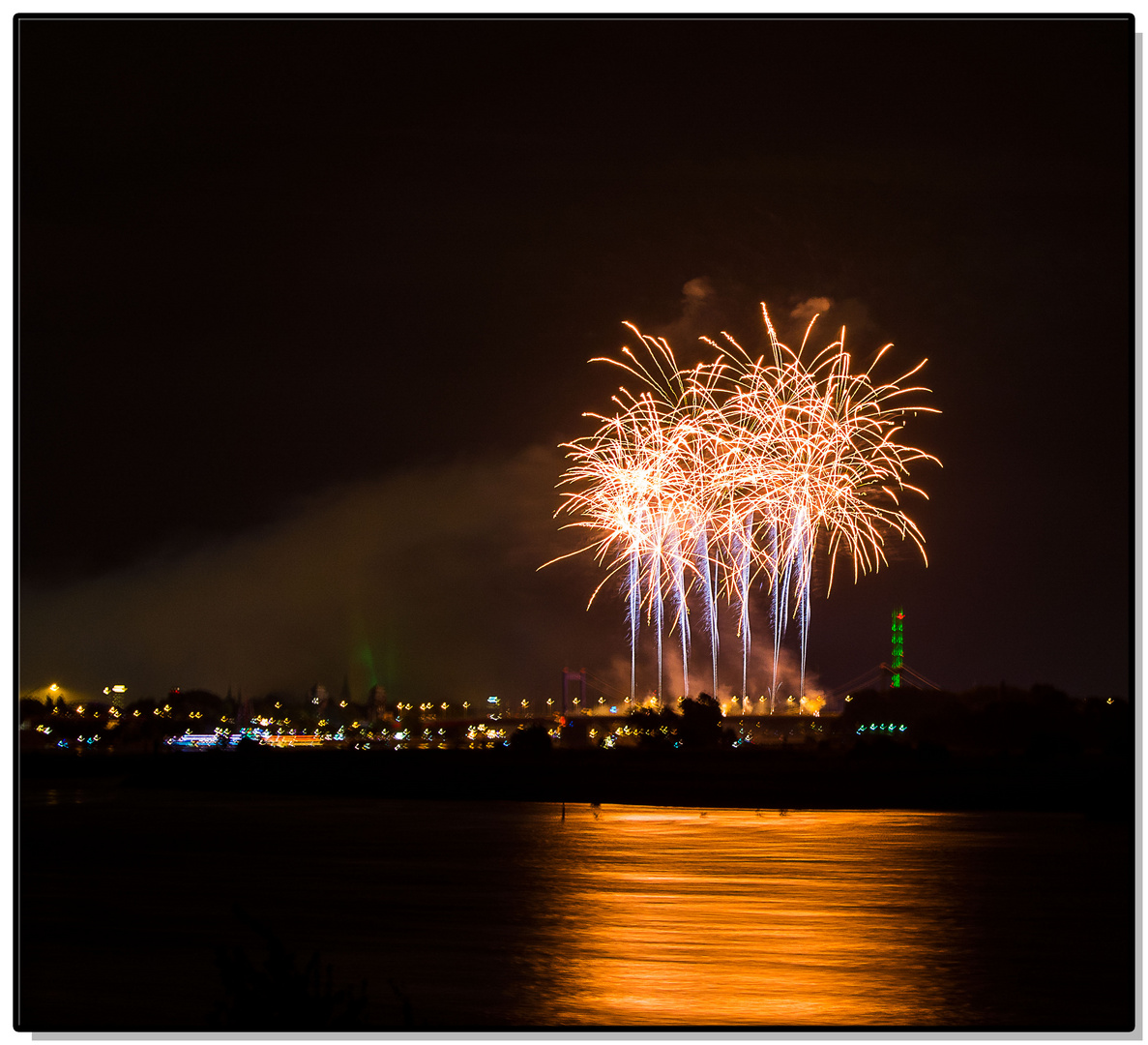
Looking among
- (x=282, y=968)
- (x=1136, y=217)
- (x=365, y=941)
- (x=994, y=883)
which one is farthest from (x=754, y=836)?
(x=282, y=968)

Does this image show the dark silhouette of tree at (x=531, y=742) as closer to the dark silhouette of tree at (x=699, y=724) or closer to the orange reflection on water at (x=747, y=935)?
the dark silhouette of tree at (x=699, y=724)

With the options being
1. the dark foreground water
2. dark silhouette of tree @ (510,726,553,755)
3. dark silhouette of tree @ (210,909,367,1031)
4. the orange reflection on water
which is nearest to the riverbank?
dark silhouette of tree @ (510,726,553,755)

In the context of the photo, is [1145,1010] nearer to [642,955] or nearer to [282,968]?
[642,955]

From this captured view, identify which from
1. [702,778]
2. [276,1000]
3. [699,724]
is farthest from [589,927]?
[699,724]

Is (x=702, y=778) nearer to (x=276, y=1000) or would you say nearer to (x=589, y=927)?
(x=589, y=927)

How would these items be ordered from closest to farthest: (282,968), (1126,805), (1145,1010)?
(282,968) → (1145,1010) → (1126,805)

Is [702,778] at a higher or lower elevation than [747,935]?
lower

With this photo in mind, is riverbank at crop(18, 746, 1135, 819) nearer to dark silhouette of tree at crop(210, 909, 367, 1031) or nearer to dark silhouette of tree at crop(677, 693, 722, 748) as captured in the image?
dark silhouette of tree at crop(677, 693, 722, 748)

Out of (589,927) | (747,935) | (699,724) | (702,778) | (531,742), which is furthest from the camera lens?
(531,742)
